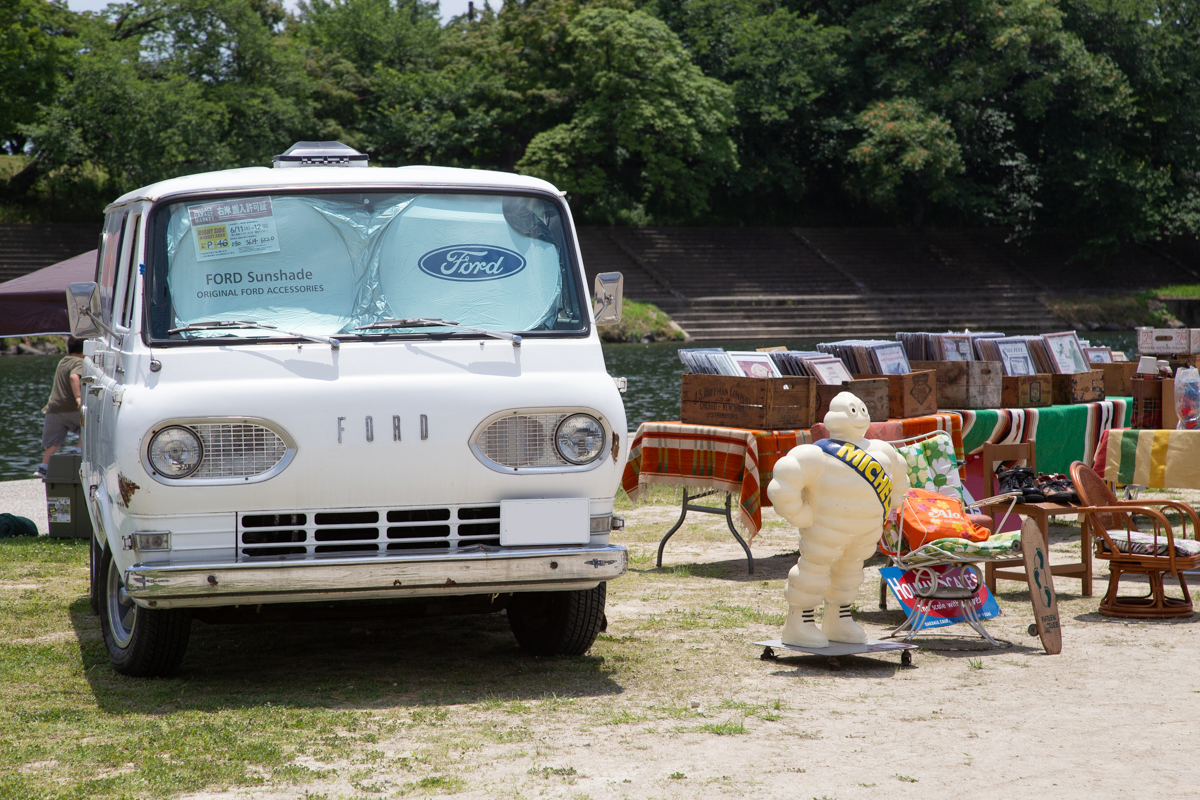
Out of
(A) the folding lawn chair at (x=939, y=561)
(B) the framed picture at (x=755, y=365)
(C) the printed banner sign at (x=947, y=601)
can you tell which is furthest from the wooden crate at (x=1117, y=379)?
(C) the printed banner sign at (x=947, y=601)

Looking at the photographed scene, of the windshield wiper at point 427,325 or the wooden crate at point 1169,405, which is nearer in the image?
the windshield wiper at point 427,325

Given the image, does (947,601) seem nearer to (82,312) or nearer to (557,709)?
(557,709)

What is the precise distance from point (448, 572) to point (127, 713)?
152cm

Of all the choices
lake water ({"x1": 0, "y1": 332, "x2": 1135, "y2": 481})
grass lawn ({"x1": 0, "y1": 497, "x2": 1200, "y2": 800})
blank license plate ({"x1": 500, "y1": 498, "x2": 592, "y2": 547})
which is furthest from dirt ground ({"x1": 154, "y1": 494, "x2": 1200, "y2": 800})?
lake water ({"x1": 0, "y1": 332, "x2": 1135, "y2": 481})

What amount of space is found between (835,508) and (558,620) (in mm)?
1524

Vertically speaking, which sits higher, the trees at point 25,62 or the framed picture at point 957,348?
the trees at point 25,62

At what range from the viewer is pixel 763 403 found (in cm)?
884

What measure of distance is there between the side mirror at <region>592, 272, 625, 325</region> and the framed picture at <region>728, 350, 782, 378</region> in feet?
9.90

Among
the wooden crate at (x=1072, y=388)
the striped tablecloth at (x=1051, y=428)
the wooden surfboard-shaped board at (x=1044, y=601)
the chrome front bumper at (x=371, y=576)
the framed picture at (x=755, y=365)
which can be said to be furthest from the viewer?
the wooden crate at (x=1072, y=388)

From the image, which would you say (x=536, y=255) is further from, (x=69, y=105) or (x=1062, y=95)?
(x=1062, y=95)

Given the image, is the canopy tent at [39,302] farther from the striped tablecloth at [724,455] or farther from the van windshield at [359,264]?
the van windshield at [359,264]

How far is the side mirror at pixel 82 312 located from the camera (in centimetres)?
615

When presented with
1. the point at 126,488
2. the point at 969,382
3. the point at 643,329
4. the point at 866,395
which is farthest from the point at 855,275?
the point at 126,488

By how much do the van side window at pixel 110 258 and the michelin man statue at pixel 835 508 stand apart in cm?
357
